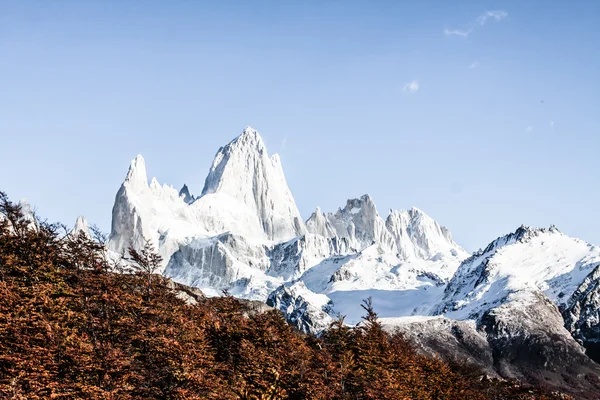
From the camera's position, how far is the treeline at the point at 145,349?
33.9 m

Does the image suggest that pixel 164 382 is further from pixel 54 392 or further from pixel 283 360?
pixel 283 360

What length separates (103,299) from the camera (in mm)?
42812

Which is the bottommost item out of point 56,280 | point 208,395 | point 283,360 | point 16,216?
point 208,395

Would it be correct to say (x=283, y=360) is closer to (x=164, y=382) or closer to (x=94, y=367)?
(x=164, y=382)

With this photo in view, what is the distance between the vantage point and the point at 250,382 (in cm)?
4778

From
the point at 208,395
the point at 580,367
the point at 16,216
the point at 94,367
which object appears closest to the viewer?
the point at 94,367

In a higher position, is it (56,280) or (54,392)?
(56,280)

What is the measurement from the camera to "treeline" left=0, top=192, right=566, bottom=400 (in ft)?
111

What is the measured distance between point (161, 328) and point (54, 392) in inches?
500

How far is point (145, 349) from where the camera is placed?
4306 cm

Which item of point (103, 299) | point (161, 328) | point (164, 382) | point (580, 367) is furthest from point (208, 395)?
point (580, 367)

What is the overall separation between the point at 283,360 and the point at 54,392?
23.0 metres

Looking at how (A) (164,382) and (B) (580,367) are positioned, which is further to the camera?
(B) (580,367)

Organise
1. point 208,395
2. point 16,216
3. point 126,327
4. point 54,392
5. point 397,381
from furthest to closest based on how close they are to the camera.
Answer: point 16,216 → point 397,381 → point 126,327 → point 208,395 → point 54,392
